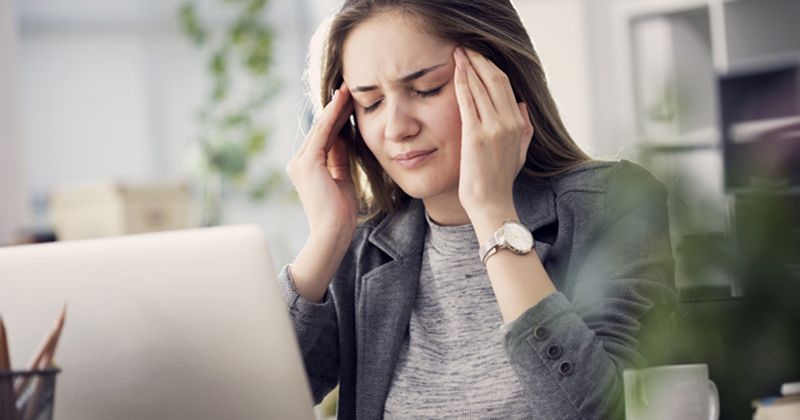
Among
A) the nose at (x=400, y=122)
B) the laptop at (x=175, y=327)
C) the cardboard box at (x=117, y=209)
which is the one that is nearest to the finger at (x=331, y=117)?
the nose at (x=400, y=122)

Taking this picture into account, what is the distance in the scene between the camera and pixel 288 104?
542 centimetres

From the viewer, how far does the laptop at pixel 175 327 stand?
0.90 meters

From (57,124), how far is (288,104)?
1.18 m

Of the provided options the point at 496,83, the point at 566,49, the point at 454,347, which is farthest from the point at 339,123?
the point at 566,49

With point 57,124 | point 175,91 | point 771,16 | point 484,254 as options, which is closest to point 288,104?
point 175,91

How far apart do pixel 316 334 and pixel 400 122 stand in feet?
1.12

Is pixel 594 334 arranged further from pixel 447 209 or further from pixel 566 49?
pixel 566 49

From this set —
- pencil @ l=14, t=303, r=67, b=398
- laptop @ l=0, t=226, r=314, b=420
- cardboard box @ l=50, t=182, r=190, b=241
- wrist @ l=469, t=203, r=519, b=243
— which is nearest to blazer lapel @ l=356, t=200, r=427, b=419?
wrist @ l=469, t=203, r=519, b=243

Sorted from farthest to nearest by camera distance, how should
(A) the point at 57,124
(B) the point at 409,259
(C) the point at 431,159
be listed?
(A) the point at 57,124 < (B) the point at 409,259 < (C) the point at 431,159

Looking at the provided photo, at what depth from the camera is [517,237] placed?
4.16ft

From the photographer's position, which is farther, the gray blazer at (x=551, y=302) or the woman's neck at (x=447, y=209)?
the woman's neck at (x=447, y=209)

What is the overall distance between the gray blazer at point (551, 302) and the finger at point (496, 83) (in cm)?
15

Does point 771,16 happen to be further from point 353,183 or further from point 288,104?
point 353,183

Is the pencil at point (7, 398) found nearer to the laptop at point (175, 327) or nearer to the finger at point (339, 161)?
the laptop at point (175, 327)
